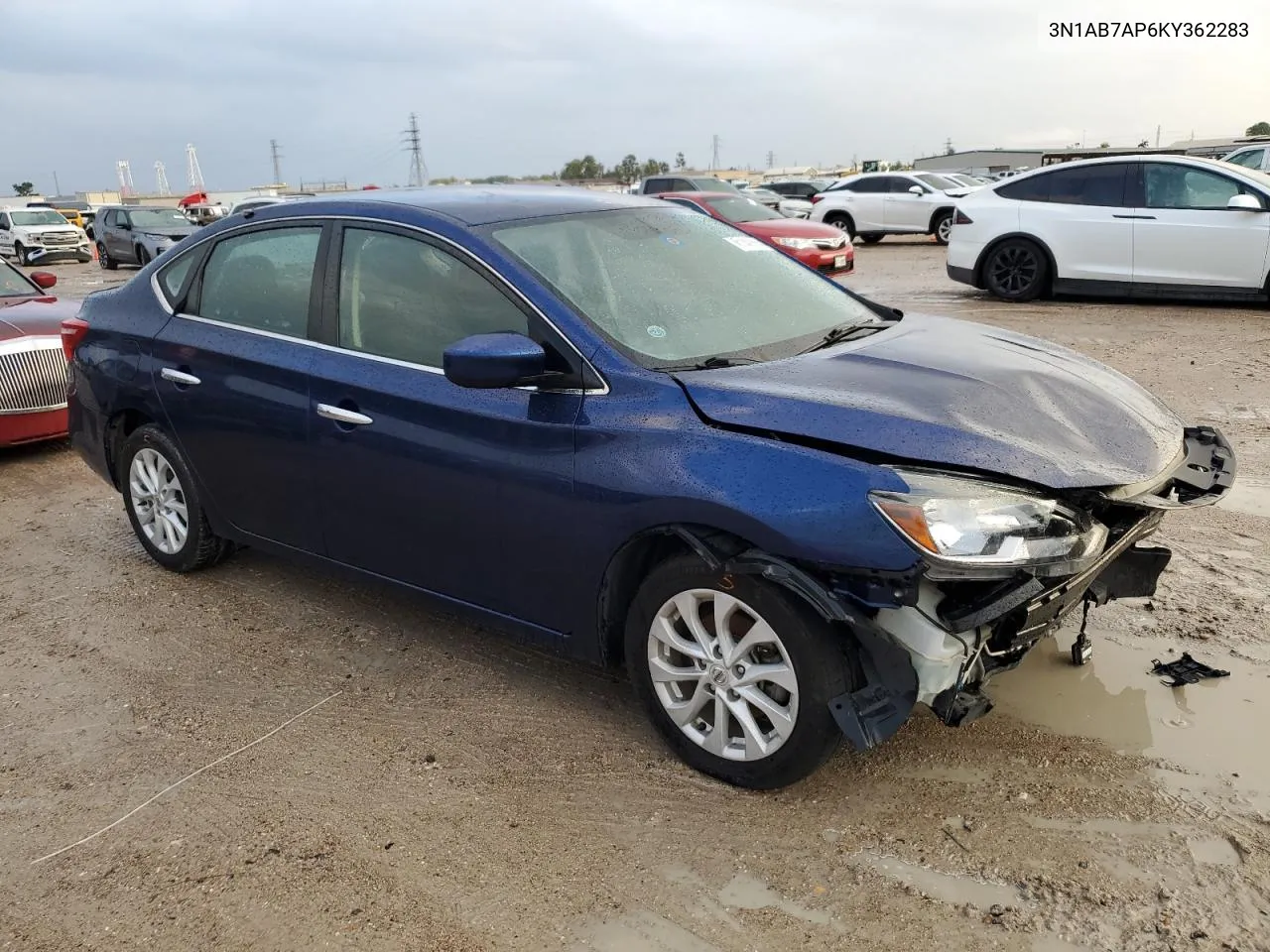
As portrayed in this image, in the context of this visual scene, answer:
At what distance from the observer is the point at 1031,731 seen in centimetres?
328

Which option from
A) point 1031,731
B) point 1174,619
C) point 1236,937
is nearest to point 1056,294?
point 1174,619

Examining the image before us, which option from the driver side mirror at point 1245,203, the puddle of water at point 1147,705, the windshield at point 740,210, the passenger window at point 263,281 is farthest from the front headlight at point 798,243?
the puddle of water at point 1147,705

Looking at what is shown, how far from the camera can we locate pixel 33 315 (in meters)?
7.42

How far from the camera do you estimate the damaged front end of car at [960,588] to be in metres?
2.61

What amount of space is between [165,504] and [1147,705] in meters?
4.15

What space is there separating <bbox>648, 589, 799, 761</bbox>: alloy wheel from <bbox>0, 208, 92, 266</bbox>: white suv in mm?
30098

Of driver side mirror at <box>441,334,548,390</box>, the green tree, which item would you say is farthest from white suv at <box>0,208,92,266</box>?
the green tree

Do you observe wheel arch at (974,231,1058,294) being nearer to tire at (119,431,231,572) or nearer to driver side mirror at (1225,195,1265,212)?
driver side mirror at (1225,195,1265,212)

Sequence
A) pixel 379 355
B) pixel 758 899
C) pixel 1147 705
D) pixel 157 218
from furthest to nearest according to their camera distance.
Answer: pixel 157 218
pixel 379 355
pixel 1147 705
pixel 758 899

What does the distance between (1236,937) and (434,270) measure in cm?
299

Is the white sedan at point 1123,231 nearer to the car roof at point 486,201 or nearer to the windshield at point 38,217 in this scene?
the car roof at point 486,201

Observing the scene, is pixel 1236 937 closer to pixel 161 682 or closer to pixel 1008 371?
pixel 1008 371

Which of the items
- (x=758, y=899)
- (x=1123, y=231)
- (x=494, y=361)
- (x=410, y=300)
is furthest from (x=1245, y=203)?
(x=758, y=899)

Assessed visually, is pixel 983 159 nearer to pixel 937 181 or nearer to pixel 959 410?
pixel 937 181
